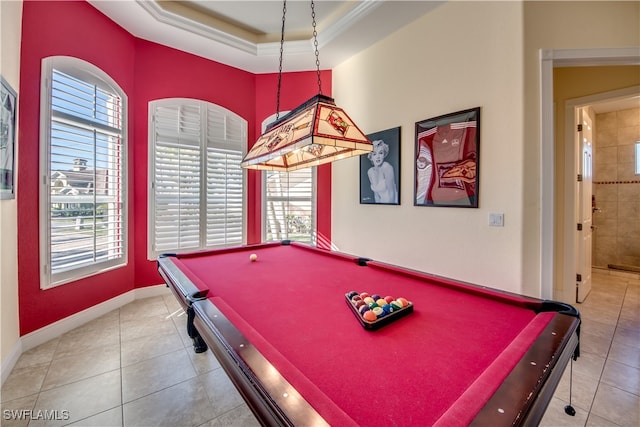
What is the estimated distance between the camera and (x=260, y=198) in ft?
14.0

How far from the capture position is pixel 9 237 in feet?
6.82

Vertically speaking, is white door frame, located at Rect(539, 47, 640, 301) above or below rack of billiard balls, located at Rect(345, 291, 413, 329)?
above

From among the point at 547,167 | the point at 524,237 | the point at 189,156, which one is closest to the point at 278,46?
the point at 189,156

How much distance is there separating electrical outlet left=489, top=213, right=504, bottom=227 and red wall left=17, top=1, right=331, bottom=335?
2308 mm

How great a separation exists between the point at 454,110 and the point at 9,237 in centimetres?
394

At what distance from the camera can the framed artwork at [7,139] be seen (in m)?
1.86

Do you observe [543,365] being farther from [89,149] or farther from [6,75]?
[89,149]

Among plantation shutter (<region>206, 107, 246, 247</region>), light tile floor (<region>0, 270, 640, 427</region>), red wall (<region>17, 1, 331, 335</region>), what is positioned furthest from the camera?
plantation shutter (<region>206, 107, 246, 247</region>)

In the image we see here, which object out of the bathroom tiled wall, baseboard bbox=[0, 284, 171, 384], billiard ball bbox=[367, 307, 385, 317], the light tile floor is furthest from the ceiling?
the bathroom tiled wall

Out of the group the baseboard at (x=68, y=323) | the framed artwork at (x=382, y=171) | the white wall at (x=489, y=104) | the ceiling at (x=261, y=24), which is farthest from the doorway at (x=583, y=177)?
the baseboard at (x=68, y=323)

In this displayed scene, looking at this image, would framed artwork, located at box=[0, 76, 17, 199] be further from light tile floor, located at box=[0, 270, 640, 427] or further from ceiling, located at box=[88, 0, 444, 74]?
ceiling, located at box=[88, 0, 444, 74]

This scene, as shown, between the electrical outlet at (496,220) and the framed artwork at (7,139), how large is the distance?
149 inches

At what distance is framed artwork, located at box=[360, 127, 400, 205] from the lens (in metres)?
3.18

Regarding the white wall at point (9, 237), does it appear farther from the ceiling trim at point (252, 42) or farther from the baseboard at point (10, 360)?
the ceiling trim at point (252, 42)
